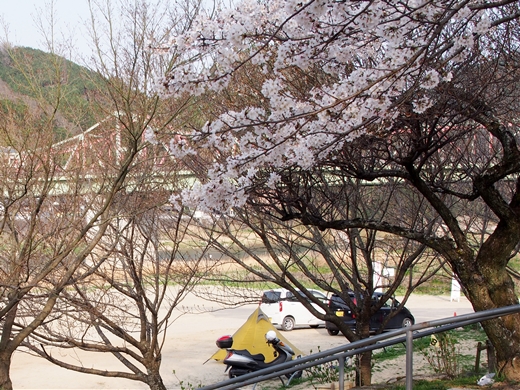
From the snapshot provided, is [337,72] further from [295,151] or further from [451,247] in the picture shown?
[451,247]

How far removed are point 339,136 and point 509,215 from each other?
212cm

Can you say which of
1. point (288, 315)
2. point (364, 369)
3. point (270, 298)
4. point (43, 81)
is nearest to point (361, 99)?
point (43, 81)

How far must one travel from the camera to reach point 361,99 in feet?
17.3

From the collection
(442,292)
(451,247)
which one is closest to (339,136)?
(451,247)

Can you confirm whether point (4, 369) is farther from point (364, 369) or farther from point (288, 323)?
point (288, 323)

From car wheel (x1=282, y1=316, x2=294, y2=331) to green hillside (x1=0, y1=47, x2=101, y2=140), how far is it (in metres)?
16.4

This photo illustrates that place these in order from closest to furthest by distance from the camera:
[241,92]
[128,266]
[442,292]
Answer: [241,92], [128,266], [442,292]

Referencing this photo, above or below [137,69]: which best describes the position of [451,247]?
below

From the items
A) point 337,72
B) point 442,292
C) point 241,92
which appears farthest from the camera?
point 442,292

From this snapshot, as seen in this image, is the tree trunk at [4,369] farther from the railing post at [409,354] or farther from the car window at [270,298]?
the railing post at [409,354]

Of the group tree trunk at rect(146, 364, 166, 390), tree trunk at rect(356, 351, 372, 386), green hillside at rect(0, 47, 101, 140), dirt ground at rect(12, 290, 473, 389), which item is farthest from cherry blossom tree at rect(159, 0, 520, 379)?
tree trunk at rect(146, 364, 166, 390)

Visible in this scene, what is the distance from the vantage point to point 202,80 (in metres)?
5.07

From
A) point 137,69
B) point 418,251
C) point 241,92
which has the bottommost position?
point 418,251

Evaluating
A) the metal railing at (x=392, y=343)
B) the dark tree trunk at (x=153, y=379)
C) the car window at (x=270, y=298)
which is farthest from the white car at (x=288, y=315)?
the metal railing at (x=392, y=343)
